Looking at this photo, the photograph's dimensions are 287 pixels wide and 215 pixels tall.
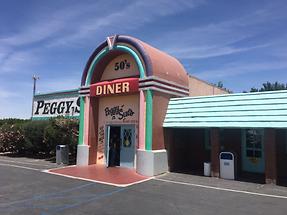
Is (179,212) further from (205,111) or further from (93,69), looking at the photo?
(93,69)

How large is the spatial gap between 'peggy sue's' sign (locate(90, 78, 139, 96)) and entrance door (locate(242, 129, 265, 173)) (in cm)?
603

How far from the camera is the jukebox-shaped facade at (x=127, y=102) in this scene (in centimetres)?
1541

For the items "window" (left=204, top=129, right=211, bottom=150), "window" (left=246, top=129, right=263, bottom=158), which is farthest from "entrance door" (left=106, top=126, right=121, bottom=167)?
"window" (left=246, top=129, right=263, bottom=158)

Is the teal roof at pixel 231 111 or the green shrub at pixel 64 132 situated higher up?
the teal roof at pixel 231 111

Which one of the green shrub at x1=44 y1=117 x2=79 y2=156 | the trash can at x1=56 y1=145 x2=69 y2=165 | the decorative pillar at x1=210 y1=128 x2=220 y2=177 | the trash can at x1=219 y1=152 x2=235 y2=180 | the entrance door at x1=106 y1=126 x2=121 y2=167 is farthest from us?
the green shrub at x1=44 y1=117 x2=79 y2=156

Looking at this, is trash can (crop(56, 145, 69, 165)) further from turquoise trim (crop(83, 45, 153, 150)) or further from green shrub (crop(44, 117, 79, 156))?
turquoise trim (crop(83, 45, 153, 150))

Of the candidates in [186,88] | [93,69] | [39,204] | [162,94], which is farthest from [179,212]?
[93,69]

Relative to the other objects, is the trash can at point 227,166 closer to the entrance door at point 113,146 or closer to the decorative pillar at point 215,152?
the decorative pillar at point 215,152

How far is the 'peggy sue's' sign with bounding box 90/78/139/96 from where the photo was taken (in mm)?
16325

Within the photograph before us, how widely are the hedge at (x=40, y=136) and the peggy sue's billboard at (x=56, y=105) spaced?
1.80 meters

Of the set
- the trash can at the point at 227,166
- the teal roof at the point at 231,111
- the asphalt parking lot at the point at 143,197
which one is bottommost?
the asphalt parking lot at the point at 143,197

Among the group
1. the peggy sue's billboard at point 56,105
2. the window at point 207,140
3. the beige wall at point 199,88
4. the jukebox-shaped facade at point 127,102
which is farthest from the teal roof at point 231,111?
the peggy sue's billboard at point 56,105

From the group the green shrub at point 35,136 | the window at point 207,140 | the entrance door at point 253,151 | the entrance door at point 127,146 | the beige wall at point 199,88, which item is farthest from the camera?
the green shrub at point 35,136

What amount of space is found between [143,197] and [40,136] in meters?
14.9
